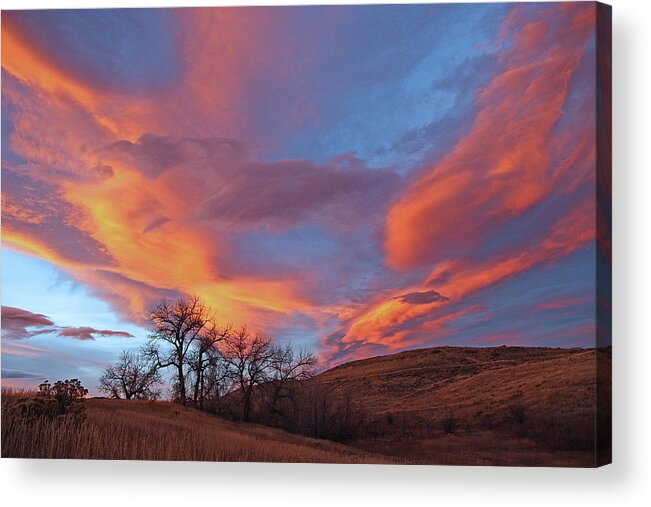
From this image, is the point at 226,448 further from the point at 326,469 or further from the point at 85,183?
the point at 85,183

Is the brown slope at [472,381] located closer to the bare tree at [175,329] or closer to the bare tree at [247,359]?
the bare tree at [247,359]

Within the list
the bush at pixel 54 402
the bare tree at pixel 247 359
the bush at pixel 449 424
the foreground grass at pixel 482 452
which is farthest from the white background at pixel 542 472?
the bare tree at pixel 247 359

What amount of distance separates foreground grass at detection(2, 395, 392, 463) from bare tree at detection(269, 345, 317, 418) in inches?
22.0

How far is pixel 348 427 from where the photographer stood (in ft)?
35.5

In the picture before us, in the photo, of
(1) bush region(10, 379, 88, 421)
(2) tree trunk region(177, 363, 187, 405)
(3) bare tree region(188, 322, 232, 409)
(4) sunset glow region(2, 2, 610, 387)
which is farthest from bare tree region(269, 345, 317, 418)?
(1) bush region(10, 379, 88, 421)

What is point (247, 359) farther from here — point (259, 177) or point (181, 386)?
point (259, 177)

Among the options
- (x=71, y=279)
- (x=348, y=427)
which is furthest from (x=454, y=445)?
(x=71, y=279)

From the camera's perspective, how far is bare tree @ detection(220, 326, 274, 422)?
433 inches

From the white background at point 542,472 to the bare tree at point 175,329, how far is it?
1179 millimetres

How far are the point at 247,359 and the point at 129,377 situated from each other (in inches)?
57.1

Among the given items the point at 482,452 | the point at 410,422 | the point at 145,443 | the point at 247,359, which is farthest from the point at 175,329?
the point at 482,452

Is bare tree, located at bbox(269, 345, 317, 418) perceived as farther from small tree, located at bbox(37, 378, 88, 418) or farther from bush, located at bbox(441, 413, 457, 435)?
small tree, located at bbox(37, 378, 88, 418)

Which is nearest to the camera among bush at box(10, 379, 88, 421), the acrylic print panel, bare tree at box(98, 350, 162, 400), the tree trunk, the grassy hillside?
the grassy hillside

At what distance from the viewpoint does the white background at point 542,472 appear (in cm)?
1011
